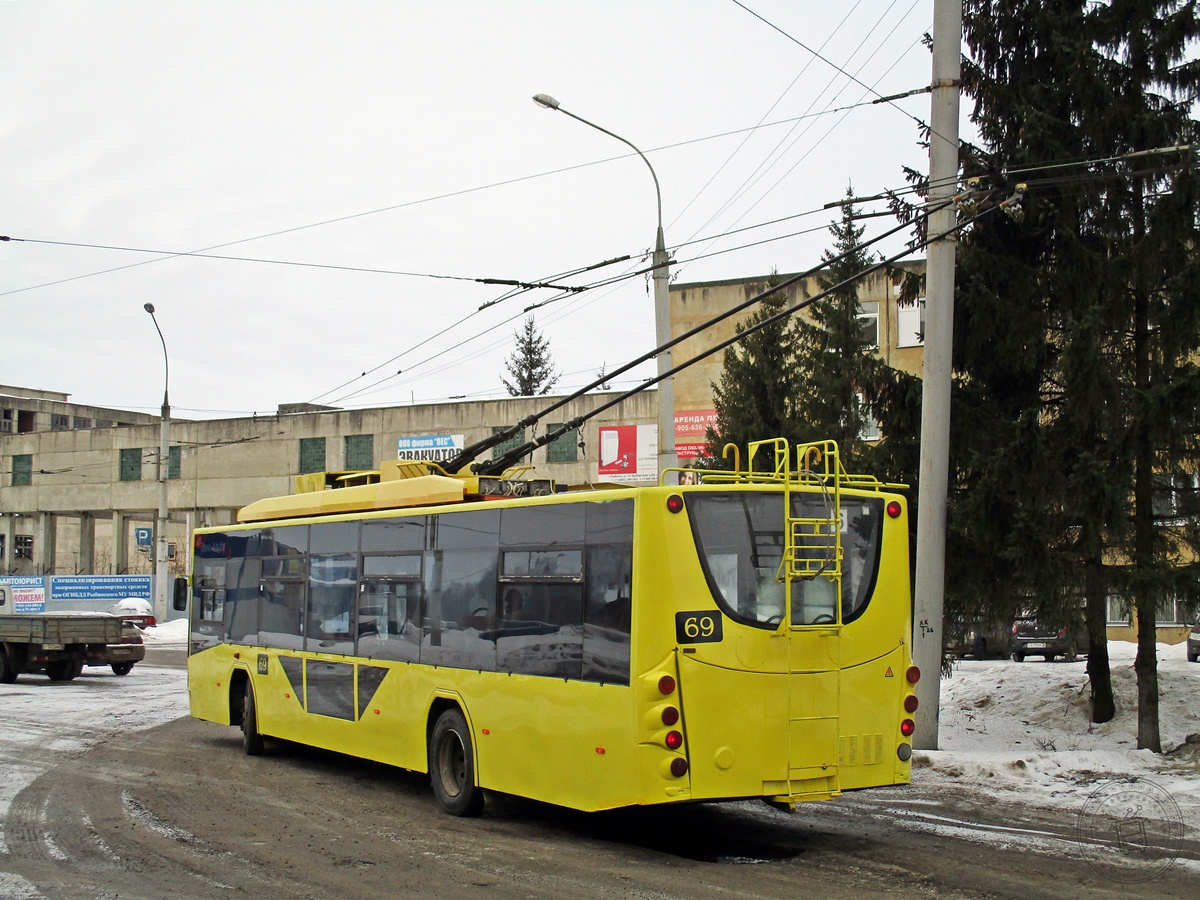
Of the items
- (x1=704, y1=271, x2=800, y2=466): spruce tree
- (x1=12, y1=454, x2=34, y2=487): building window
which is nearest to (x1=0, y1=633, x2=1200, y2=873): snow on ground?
(x1=704, y1=271, x2=800, y2=466): spruce tree

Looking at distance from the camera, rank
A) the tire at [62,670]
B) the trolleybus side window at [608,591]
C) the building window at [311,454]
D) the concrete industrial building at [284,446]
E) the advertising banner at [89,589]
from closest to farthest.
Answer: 1. the trolleybus side window at [608,591]
2. the tire at [62,670]
3. the concrete industrial building at [284,446]
4. the advertising banner at [89,589]
5. the building window at [311,454]

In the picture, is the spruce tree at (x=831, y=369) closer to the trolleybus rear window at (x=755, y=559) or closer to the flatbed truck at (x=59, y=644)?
the trolleybus rear window at (x=755, y=559)

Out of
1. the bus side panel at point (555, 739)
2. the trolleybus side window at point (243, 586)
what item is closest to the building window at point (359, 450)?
the trolleybus side window at point (243, 586)

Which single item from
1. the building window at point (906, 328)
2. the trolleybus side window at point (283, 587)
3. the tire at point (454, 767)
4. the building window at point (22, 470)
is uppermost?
the building window at point (906, 328)

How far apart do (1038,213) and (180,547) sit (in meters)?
73.9

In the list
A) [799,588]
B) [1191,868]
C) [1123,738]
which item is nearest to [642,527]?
[799,588]

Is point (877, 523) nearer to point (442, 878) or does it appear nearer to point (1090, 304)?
point (442, 878)

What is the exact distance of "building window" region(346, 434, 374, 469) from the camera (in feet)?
173

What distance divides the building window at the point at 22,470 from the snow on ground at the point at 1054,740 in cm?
5365

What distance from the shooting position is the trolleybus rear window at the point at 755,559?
919cm

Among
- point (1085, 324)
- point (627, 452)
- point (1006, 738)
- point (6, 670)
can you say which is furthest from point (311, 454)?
point (1085, 324)

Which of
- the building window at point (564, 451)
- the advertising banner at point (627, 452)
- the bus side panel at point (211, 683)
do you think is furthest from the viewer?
the building window at point (564, 451)

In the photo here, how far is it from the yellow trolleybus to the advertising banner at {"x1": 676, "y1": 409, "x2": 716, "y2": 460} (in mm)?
32588

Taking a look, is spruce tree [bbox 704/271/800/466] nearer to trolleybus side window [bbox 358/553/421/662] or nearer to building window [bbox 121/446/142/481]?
trolleybus side window [bbox 358/553/421/662]
